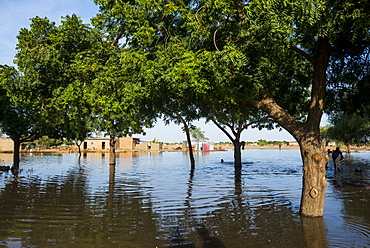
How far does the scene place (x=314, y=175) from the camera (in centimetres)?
1001

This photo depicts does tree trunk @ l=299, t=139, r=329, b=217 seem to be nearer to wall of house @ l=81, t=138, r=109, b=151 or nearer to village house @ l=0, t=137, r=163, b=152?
village house @ l=0, t=137, r=163, b=152

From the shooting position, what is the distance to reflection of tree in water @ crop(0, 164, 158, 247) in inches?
319

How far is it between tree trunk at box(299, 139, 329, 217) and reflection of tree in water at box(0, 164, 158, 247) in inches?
215

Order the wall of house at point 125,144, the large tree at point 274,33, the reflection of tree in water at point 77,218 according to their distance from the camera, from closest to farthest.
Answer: the reflection of tree in water at point 77,218, the large tree at point 274,33, the wall of house at point 125,144

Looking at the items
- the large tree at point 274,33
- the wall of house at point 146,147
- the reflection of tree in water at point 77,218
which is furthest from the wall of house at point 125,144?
the large tree at point 274,33

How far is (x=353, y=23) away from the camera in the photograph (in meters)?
9.12

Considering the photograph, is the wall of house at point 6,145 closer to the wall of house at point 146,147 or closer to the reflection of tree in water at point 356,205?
the wall of house at point 146,147

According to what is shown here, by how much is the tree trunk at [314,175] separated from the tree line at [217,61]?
34 millimetres

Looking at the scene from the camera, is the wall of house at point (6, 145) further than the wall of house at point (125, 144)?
No

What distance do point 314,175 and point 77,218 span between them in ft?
27.6

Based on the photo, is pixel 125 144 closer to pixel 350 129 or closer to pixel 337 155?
pixel 350 129

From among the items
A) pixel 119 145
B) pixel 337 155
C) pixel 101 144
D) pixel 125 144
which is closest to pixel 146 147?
pixel 125 144

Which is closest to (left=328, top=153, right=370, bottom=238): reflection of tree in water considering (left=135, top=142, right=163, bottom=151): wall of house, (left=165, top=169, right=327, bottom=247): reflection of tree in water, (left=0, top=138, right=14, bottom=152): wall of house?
(left=165, top=169, right=327, bottom=247): reflection of tree in water

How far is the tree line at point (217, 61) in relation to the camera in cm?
915
